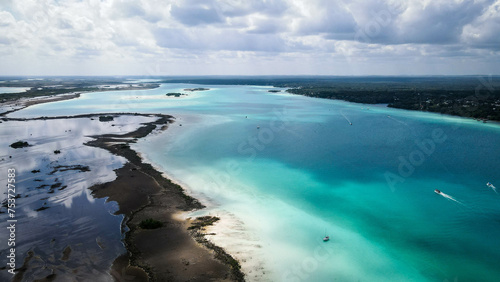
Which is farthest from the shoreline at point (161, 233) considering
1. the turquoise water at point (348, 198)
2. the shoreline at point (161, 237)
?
the turquoise water at point (348, 198)

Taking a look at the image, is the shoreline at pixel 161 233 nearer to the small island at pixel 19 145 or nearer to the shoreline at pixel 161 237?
the shoreline at pixel 161 237

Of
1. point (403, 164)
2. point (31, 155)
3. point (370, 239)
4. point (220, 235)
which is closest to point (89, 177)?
point (31, 155)

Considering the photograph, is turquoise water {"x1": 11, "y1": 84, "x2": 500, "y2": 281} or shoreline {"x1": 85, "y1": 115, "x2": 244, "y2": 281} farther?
turquoise water {"x1": 11, "y1": 84, "x2": 500, "y2": 281}

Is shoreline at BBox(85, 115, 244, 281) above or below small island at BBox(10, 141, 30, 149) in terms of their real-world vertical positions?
below

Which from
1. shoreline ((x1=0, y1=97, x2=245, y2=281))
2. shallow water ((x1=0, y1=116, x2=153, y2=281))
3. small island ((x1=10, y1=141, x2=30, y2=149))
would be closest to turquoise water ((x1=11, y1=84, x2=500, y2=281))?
shoreline ((x1=0, y1=97, x2=245, y2=281))

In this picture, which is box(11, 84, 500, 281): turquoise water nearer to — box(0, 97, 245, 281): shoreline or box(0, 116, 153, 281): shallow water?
box(0, 97, 245, 281): shoreline

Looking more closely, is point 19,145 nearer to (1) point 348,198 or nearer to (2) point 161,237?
(2) point 161,237

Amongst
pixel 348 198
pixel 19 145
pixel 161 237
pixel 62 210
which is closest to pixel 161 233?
pixel 161 237

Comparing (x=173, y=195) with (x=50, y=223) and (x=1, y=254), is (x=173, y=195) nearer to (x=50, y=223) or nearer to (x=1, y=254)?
(x=50, y=223)
